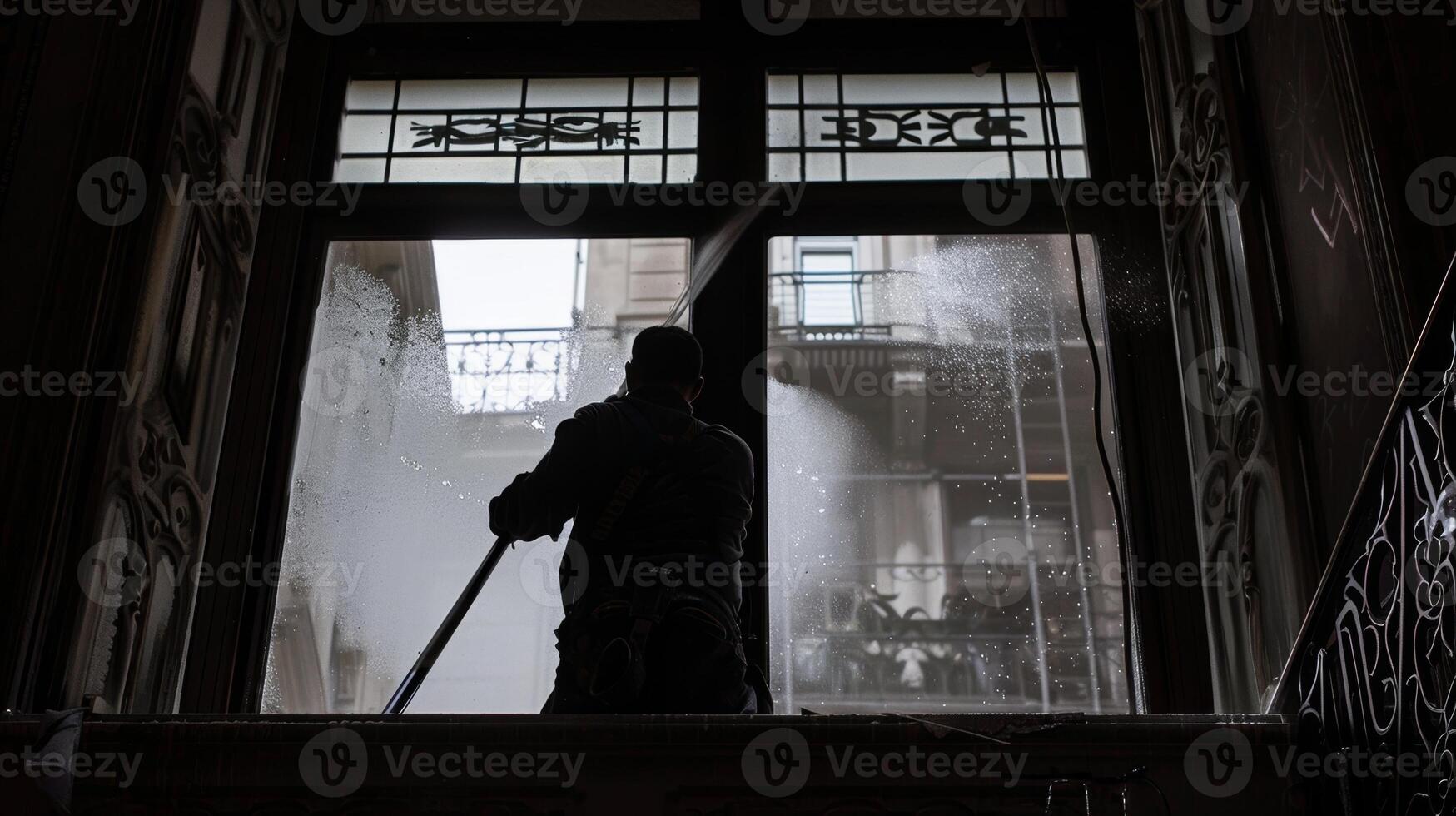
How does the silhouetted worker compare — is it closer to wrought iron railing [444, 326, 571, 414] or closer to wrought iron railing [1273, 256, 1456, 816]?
wrought iron railing [1273, 256, 1456, 816]

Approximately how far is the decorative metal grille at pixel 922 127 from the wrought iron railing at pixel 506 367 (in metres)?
0.91

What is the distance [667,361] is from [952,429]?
175 centimetres

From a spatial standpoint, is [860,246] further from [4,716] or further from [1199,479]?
[4,716]

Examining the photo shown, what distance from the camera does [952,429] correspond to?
4461mm

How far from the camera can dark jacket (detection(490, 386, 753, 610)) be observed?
274 centimetres

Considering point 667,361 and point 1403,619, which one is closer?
point 1403,619

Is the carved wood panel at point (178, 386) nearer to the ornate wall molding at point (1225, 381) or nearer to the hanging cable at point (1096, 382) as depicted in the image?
the hanging cable at point (1096, 382)

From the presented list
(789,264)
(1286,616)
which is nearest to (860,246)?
(789,264)

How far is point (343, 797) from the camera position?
2477 millimetres

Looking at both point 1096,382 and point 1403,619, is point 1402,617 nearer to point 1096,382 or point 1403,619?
point 1403,619

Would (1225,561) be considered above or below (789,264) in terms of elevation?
below

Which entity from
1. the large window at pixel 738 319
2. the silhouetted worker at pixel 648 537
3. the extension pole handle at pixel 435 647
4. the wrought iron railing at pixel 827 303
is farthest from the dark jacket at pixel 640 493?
the wrought iron railing at pixel 827 303

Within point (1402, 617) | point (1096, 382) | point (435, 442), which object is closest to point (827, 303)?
point (1096, 382)

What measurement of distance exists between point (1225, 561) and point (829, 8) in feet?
7.40
